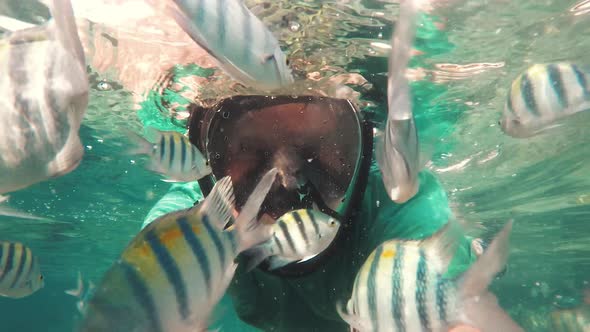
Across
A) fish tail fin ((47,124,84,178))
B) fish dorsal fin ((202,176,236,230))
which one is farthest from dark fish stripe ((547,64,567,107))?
fish tail fin ((47,124,84,178))

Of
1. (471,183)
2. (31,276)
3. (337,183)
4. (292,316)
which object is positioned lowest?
(471,183)

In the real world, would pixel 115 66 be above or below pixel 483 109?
above

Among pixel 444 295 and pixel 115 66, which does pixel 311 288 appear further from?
pixel 115 66

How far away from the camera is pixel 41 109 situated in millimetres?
1635

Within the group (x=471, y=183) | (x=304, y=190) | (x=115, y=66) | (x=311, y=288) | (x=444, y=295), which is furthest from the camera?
(x=471, y=183)

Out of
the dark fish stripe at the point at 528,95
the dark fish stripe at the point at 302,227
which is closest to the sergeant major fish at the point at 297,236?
the dark fish stripe at the point at 302,227

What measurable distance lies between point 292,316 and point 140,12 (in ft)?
17.8

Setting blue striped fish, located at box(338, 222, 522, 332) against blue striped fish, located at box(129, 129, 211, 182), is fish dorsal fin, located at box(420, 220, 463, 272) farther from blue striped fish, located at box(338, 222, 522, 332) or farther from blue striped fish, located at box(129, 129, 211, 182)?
blue striped fish, located at box(129, 129, 211, 182)

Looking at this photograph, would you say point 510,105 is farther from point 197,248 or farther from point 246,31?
point 197,248

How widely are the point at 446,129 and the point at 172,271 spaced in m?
11.2

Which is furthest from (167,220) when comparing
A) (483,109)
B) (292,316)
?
(483,109)

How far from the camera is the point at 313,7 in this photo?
6.04m

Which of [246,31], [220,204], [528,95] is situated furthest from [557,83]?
[220,204]

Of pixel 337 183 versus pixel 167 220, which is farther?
pixel 337 183
